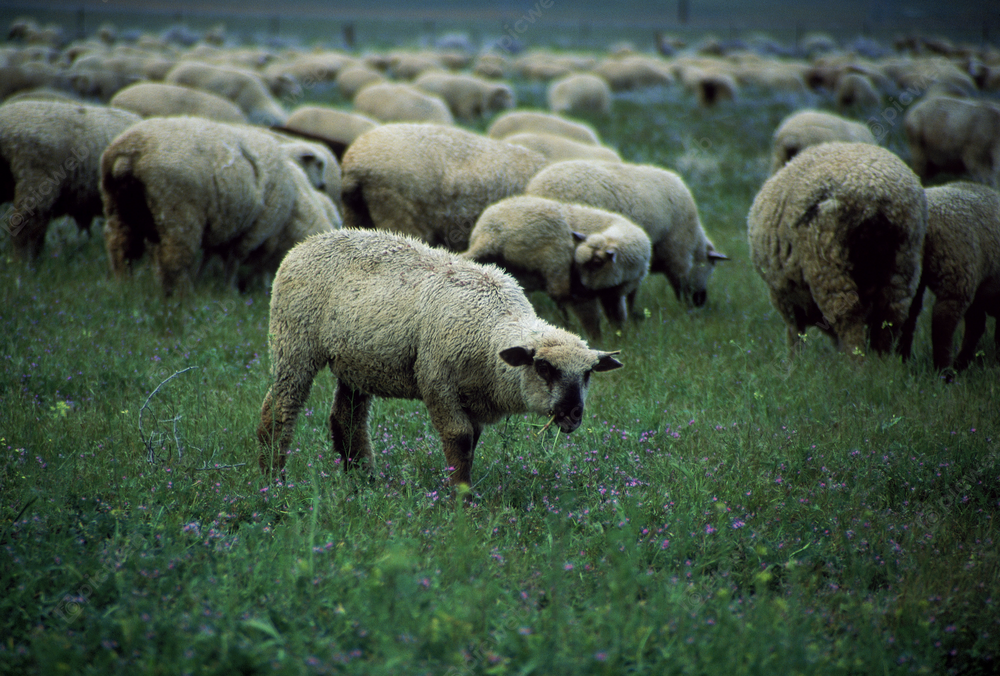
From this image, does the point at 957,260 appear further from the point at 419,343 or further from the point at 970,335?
the point at 419,343

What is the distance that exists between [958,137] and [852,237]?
10170 millimetres

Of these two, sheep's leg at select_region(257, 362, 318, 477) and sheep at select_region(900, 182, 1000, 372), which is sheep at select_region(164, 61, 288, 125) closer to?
sheep's leg at select_region(257, 362, 318, 477)

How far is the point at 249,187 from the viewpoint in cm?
739

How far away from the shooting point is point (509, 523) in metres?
3.92

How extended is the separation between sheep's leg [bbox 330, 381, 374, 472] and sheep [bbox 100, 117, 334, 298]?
3.42 meters

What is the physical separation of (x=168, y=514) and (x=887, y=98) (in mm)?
22650

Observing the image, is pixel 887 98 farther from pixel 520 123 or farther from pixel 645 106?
pixel 520 123

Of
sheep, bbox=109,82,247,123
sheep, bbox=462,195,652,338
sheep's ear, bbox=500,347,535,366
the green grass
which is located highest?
sheep, bbox=109,82,247,123

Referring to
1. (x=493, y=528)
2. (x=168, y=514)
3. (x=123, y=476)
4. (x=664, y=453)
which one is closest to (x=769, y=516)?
(x=664, y=453)

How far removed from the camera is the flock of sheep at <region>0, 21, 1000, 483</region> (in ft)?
13.0

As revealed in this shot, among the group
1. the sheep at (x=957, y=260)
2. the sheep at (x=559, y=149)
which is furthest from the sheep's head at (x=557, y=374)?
the sheep at (x=559, y=149)

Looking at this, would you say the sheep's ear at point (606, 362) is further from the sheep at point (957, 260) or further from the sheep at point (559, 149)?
the sheep at point (559, 149)

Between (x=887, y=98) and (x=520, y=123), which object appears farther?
(x=887, y=98)

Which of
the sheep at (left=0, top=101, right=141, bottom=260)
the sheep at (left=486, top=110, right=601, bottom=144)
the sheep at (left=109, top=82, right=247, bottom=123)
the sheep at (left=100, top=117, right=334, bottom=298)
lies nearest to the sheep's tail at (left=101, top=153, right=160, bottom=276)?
the sheep at (left=100, top=117, right=334, bottom=298)
